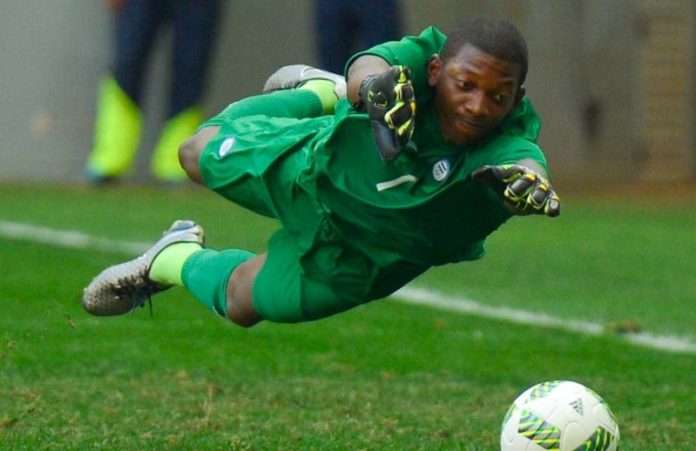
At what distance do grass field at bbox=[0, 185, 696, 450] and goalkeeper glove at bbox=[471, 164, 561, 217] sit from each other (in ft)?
3.77

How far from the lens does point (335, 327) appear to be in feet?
28.0

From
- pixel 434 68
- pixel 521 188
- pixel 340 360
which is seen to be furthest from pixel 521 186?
pixel 340 360

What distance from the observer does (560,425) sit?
5.25m

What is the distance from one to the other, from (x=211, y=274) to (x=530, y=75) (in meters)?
10.9

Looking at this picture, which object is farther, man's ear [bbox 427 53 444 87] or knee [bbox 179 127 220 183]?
knee [bbox 179 127 220 183]

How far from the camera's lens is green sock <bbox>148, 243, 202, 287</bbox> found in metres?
6.54

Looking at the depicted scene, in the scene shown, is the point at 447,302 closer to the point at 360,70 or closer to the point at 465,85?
the point at 360,70

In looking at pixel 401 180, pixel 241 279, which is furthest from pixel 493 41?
pixel 241 279

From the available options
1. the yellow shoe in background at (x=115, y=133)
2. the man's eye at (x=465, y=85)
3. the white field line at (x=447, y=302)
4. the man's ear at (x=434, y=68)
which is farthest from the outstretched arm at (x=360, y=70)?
the yellow shoe in background at (x=115, y=133)

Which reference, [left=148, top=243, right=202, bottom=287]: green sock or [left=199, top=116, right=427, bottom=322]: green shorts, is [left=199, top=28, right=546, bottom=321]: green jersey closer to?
[left=199, top=116, right=427, bottom=322]: green shorts

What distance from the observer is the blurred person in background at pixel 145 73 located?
A: 1442 centimetres

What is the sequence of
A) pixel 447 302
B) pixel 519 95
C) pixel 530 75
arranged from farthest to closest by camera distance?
pixel 530 75 → pixel 447 302 → pixel 519 95

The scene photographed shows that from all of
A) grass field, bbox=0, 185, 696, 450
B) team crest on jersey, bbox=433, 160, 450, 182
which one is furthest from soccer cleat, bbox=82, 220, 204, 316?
team crest on jersey, bbox=433, 160, 450, 182

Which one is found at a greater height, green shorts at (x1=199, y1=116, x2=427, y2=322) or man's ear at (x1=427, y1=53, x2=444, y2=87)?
man's ear at (x1=427, y1=53, x2=444, y2=87)
